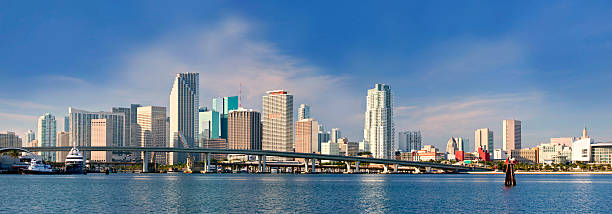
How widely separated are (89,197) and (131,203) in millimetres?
14090

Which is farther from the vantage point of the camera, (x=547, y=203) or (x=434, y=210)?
(x=547, y=203)

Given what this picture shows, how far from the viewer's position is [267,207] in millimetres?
77812

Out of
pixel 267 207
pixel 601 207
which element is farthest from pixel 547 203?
pixel 267 207

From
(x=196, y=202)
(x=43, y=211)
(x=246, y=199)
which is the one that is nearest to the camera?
(x=43, y=211)

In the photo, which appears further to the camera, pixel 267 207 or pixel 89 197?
pixel 89 197

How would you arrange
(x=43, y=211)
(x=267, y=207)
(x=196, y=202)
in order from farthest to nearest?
(x=196, y=202)
(x=267, y=207)
(x=43, y=211)

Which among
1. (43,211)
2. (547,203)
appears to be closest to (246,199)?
(43,211)

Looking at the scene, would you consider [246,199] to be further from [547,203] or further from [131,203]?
[547,203]

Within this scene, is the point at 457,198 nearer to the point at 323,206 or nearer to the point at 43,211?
the point at 323,206

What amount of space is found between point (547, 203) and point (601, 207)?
8.14 meters

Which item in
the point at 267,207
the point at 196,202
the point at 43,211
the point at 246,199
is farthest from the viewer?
the point at 246,199

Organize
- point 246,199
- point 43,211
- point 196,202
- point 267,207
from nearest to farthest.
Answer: point 43,211
point 267,207
point 196,202
point 246,199

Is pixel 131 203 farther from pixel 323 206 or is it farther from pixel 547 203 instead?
pixel 547 203

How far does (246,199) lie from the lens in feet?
300
